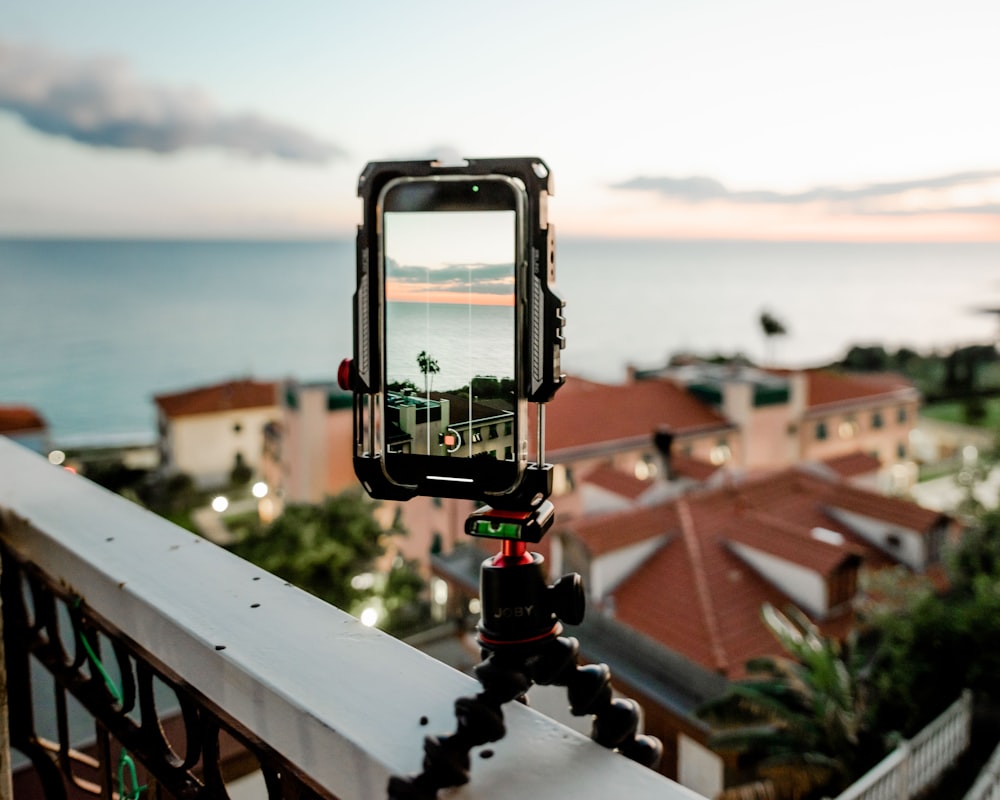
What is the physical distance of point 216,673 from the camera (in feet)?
2.09

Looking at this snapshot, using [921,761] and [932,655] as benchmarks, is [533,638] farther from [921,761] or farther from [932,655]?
[932,655]

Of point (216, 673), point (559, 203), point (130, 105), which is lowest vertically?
point (216, 673)

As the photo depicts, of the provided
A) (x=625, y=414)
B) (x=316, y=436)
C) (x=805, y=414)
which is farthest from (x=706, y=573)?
(x=805, y=414)

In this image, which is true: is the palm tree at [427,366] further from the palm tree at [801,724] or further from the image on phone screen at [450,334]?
the palm tree at [801,724]

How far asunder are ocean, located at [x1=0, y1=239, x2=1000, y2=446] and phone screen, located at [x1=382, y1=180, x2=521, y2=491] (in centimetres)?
5

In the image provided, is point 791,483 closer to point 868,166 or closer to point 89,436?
point 868,166

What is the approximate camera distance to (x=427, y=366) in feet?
1.96

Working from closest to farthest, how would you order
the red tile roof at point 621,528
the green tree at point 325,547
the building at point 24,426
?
the red tile roof at point 621,528, the green tree at point 325,547, the building at point 24,426

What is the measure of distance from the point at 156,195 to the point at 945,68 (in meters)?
60.2

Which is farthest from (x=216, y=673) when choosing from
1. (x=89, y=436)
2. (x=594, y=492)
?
(x=89, y=436)

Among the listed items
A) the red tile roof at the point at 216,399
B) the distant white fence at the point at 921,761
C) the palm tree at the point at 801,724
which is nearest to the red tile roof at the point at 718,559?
the palm tree at the point at 801,724

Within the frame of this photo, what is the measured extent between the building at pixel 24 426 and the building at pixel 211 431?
4452 mm

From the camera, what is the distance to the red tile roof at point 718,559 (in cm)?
716

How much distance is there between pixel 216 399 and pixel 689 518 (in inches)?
703
